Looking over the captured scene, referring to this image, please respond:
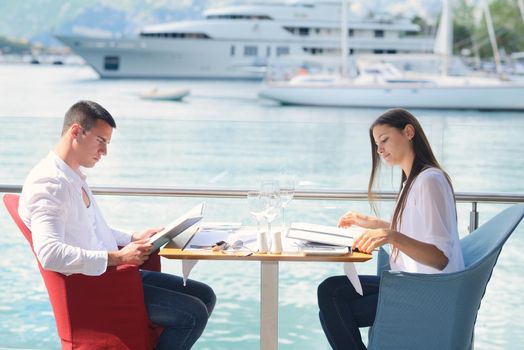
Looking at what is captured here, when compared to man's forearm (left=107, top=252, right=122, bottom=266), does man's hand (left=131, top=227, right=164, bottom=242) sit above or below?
below

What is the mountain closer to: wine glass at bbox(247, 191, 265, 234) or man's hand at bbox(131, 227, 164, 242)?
man's hand at bbox(131, 227, 164, 242)

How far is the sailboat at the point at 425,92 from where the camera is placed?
27.2 m

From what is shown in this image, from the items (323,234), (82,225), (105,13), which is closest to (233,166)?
(323,234)

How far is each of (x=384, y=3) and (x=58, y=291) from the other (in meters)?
Answer: 52.1

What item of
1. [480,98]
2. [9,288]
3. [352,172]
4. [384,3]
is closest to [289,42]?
[384,3]

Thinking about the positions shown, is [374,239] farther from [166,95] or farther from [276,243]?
[166,95]

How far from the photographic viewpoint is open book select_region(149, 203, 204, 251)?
83.0 inches

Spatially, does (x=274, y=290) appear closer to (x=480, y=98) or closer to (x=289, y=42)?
(x=480, y=98)

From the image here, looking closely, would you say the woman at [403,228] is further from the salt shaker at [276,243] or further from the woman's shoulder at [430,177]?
the salt shaker at [276,243]

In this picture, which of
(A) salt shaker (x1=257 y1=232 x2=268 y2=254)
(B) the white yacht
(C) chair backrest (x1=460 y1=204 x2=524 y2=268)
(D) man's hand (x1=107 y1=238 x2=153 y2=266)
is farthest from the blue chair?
(B) the white yacht

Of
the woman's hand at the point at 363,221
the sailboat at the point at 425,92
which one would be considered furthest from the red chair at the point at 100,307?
the sailboat at the point at 425,92

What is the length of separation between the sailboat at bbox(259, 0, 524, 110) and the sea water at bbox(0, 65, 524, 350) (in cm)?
51

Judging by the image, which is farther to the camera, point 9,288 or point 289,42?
point 289,42

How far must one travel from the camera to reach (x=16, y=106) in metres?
39.9
